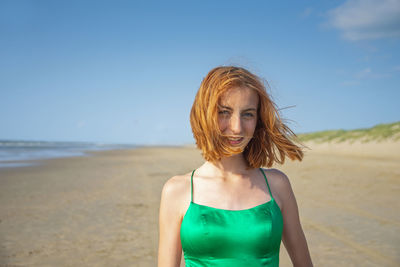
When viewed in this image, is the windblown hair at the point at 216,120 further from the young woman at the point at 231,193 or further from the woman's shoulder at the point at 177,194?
the woman's shoulder at the point at 177,194

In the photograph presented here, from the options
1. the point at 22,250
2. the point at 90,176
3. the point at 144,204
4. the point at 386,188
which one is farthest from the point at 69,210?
the point at 386,188

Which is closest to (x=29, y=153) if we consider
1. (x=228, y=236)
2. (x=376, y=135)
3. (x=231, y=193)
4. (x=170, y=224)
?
(x=376, y=135)

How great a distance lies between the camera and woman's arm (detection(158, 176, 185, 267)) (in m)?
1.50

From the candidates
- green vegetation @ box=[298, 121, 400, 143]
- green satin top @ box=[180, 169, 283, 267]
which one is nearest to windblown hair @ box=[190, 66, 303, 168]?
green satin top @ box=[180, 169, 283, 267]

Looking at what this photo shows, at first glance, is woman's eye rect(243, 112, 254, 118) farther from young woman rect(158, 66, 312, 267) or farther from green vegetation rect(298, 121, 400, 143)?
green vegetation rect(298, 121, 400, 143)

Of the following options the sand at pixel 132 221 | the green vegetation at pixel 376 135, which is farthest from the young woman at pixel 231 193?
the green vegetation at pixel 376 135

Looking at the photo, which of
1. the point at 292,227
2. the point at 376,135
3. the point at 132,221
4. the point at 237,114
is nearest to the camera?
the point at 237,114

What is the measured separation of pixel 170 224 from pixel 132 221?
5.02 meters

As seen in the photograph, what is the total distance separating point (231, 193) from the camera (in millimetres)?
1536

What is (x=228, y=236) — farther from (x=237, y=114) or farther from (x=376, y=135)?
(x=376, y=135)

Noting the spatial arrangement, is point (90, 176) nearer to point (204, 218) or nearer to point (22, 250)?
point (22, 250)

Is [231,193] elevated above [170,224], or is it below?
above

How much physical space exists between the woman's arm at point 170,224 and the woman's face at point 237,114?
0.37m

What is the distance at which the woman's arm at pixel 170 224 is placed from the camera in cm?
150
